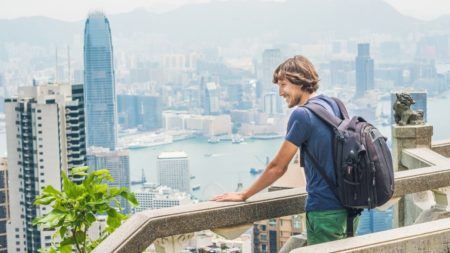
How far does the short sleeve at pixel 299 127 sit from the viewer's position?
220 centimetres

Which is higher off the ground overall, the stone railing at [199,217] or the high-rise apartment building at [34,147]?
the stone railing at [199,217]

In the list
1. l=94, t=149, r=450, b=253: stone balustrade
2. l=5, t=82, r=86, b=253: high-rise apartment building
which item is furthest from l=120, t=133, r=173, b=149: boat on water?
l=94, t=149, r=450, b=253: stone balustrade

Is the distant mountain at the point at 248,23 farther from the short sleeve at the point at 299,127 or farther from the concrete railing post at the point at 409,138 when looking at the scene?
the short sleeve at the point at 299,127

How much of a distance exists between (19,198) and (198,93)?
52.3m

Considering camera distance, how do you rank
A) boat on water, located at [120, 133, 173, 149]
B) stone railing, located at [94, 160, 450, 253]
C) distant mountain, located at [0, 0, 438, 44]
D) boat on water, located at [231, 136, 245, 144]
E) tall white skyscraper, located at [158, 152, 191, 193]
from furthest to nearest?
distant mountain, located at [0, 0, 438, 44]
boat on water, located at [120, 133, 173, 149]
boat on water, located at [231, 136, 245, 144]
tall white skyscraper, located at [158, 152, 191, 193]
stone railing, located at [94, 160, 450, 253]

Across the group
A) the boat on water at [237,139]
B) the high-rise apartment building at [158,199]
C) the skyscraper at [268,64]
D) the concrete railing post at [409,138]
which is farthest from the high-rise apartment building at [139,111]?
the concrete railing post at [409,138]

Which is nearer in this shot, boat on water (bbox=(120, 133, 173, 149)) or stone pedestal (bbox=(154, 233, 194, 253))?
stone pedestal (bbox=(154, 233, 194, 253))

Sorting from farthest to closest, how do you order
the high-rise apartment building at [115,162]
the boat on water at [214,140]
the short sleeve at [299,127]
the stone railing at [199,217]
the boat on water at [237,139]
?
1. the boat on water at [214,140]
2. the boat on water at [237,139]
3. the high-rise apartment building at [115,162]
4. the short sleeve at [299,127]
5. the stone railing at [199,217]

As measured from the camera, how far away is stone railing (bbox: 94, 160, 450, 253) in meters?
2.10

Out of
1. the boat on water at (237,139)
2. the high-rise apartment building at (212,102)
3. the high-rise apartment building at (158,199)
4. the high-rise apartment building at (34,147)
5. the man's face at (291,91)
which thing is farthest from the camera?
the high-rise apartment building at (212,102)

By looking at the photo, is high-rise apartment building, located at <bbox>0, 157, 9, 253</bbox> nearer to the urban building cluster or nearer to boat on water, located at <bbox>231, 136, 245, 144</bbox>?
the urban building cluster

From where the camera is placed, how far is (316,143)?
7.22ft

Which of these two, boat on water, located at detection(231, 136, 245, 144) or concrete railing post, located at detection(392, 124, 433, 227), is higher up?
concrete railing post, located at detection(392, 124, 433, 227)

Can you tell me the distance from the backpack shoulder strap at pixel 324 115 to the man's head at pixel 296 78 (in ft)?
0.30
